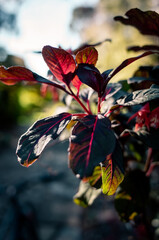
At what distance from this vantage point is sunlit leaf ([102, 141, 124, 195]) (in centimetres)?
48

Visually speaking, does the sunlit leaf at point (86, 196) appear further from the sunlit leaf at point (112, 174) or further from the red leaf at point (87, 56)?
the red leaf at point (87, 56)

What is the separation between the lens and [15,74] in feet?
1.63

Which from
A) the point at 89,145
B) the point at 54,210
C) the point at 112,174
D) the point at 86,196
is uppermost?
the point at 89,145

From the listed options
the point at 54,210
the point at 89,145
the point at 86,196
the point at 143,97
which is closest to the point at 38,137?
the point at 89,145

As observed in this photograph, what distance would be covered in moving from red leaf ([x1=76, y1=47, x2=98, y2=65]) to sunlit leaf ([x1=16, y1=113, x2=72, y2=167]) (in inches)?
5.4

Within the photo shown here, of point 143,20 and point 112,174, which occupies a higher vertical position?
point 143,20

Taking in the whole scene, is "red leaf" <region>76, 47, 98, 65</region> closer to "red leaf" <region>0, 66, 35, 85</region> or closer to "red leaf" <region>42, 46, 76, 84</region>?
"red leaf" <region>42, 46, 76, 84</region>

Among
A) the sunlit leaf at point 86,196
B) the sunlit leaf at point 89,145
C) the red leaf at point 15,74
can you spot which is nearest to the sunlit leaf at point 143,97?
the sunlit leaf at point 89,145

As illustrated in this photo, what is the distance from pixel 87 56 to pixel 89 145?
22 cm

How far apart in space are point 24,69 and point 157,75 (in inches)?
15.4

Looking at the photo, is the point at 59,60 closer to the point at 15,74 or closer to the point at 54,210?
the point at 15,74

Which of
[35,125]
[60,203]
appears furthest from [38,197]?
[35,125]

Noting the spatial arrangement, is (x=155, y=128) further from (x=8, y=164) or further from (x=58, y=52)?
(x=8, y=164)

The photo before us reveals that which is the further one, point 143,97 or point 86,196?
point 86,196
